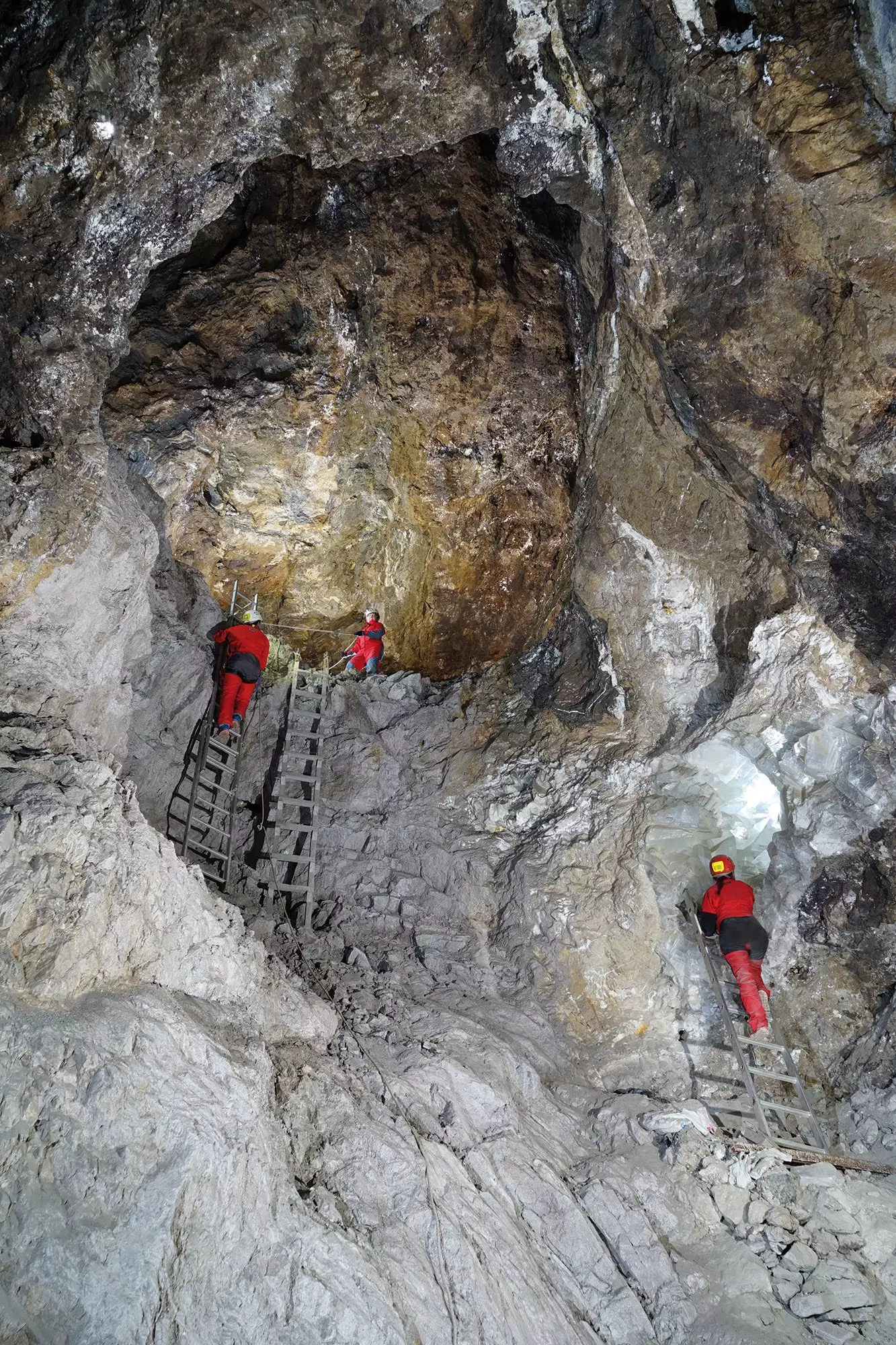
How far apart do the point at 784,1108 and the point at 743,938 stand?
124cm

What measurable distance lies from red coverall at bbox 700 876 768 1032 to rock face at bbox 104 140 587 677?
10.6 feet

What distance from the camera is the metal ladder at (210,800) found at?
754cm

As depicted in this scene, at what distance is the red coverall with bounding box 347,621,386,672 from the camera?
938 centimetres

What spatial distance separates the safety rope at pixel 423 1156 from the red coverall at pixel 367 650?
3.67 metres

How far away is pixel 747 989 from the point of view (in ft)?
22.9

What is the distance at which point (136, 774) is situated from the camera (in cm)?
760

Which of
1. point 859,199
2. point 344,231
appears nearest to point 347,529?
point 344,231

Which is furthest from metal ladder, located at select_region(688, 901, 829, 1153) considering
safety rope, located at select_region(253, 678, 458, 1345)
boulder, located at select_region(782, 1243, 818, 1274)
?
safety rope, located at select_region(253, 678, 458, 1345)

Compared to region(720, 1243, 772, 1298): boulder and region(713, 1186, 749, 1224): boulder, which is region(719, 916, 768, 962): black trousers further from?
region(720, 1243, 772, 1298): boulder

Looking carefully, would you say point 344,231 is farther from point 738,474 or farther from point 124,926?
point 124,926

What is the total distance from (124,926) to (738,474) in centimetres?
530

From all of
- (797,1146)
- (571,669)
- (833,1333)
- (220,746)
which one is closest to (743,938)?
(797,1146)

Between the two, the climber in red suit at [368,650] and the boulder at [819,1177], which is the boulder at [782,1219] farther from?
the climber in red suit at [368,650]

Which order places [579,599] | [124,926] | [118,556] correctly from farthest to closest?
1. [579,599]
2. [118,556]
3. [124,926]
